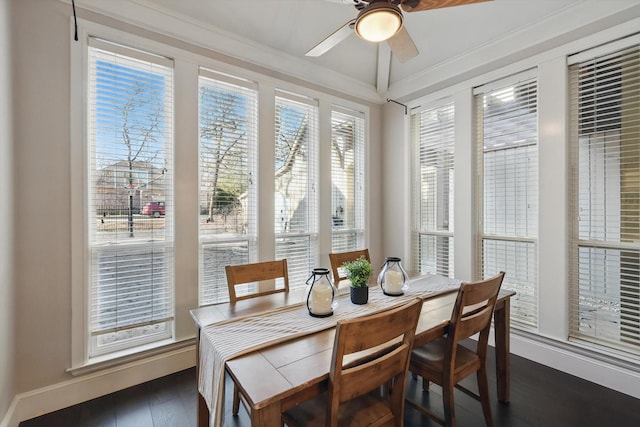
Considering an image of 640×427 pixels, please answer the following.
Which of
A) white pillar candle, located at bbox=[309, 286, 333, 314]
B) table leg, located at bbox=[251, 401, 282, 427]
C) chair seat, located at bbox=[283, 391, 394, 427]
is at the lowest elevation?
chair seat, located at bbox=[283, 391, 394, 427]

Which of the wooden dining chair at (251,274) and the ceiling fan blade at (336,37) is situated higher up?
the ceiling fan blade at (336,37)

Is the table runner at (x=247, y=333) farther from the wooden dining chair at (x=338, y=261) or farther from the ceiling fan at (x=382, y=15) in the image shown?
the ceiling fan at (x=382, y=15)

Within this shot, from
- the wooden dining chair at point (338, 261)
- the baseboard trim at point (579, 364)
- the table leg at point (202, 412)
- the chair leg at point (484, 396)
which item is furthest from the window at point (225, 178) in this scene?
the baseboard trim at point (579, 364)

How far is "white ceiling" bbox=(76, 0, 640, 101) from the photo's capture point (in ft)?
7.31

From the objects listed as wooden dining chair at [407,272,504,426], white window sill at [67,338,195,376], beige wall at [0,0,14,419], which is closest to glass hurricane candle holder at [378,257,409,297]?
wooden dining chair at [407,272,504,426]

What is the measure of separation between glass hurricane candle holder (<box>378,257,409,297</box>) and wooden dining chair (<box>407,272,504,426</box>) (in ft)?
1.27

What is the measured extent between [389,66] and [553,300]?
288 centimetres

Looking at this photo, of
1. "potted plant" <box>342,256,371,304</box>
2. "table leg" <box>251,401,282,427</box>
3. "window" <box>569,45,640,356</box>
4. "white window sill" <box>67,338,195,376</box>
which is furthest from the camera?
"window" <box>569,45,640,356</box>

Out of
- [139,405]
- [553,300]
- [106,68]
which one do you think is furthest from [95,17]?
[553,300]

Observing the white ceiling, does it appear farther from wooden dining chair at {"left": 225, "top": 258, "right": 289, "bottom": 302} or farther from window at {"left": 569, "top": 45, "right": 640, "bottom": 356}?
wooden dining chair at {"left": 225, "top": 258, "right": 289, "bottom": 302}

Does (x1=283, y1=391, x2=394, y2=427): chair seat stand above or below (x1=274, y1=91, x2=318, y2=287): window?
below

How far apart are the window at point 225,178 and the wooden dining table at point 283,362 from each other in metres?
0.88

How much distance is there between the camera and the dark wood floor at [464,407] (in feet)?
6.12

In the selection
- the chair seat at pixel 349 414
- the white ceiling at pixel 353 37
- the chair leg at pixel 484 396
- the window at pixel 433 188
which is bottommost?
the chair leg at pixel 484 396
